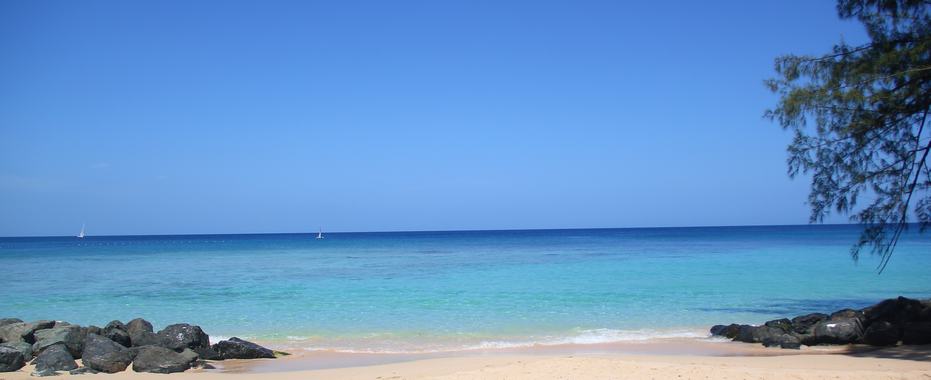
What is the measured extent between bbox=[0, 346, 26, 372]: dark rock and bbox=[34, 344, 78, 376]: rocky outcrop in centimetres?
32

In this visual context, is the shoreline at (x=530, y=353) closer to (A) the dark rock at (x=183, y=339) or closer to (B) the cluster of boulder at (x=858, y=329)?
(B) the cluster of boulder at (x=858, y=329)

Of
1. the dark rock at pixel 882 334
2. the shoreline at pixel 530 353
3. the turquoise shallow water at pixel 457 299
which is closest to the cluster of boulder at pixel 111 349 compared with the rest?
the shoreline at pixel 530 353

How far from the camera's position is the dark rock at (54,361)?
31.5 feet

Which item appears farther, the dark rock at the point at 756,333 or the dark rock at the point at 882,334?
the dark rock at the point at 756,333

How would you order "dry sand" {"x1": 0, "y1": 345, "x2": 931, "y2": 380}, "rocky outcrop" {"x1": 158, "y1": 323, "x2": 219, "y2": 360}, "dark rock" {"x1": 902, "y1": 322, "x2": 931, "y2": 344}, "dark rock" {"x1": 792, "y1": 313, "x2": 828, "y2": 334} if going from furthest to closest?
"dark rock" {"x1": 792, "y1": 313, "x2": 828, "y2": 334} < "rocky outcrop" {"x1": 158, "y1": 323, "x2": 219, "y2": 360} < "dark rock" {"x1": 902, "y1": 322, "x2": 931, "y2": 344} < "dry sand" {"x1": 0, "y1": 345, "x2": 931, "y2": 380}

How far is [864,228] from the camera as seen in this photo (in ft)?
32.6

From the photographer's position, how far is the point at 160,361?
9.80 m

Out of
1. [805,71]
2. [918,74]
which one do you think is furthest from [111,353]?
[918,74]

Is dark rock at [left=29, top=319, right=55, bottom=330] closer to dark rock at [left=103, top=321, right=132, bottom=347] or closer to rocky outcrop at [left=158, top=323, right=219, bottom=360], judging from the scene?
dark rock at [left=103, top=321, right=132, bottom=347]

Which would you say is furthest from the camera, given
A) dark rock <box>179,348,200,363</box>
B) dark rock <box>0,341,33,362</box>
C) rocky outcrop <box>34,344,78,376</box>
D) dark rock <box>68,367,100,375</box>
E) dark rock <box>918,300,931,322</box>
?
dark rock <box>918,300,931,322</box>

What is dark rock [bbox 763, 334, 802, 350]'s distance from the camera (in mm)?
11281

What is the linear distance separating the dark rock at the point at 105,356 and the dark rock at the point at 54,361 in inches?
9.0

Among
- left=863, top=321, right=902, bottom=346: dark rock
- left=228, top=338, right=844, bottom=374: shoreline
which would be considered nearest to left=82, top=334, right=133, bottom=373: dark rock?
left=228, top=338, right=844, bottom=374: shoreline

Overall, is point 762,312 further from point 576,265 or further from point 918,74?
point 576,265
